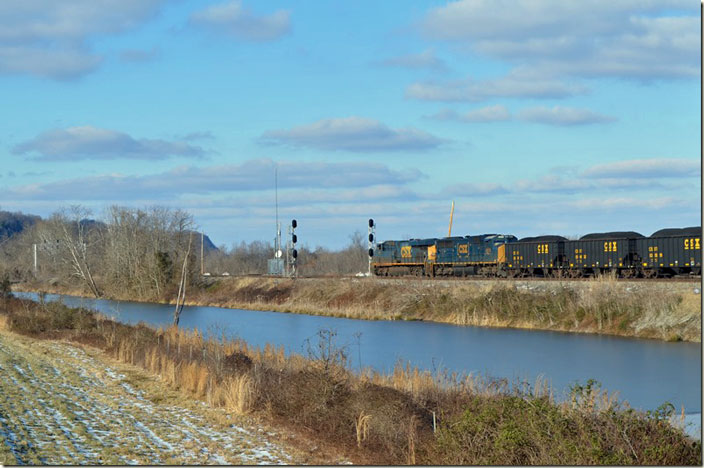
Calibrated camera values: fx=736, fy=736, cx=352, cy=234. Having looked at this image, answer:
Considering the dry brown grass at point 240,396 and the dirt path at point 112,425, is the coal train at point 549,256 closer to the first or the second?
the dry brown grass at point 240,396

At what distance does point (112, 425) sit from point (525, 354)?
753 inches

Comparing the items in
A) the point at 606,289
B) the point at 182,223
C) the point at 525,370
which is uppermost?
the point at 182,223

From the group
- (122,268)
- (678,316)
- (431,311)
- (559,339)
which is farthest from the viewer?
(122,268)

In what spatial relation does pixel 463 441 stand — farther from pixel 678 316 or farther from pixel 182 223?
pixel 182 223

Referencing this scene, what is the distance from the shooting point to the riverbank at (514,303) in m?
33.1

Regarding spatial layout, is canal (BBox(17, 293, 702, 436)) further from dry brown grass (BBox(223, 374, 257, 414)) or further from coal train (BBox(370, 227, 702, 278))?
coal train (BBox(370, 227, 702, 278))

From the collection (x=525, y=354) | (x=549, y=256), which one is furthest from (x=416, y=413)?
(x=549, y=256)

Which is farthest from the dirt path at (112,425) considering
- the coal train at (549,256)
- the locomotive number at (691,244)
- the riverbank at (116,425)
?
the locomotive number at (691,244)

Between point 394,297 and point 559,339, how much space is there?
1622 cm

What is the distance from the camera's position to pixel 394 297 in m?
49.0

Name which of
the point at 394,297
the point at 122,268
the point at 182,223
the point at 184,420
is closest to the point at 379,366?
the point at 184,420

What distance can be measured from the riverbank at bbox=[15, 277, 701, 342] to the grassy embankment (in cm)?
1845

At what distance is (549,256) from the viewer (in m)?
48.7

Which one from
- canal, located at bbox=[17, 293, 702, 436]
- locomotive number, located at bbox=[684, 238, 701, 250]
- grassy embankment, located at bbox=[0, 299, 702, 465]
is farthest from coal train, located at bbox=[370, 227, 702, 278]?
grassy embankment, located at bbox=[0, 299, 702, 465]
